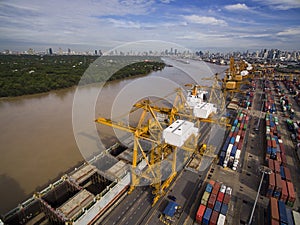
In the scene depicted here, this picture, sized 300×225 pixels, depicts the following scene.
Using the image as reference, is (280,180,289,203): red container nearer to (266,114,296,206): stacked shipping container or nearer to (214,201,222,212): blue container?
(266,114,296,206): stacked shipping container

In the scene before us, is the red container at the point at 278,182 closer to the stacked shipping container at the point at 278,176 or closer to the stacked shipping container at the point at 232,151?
the stacked shipping container at the point at 278,176

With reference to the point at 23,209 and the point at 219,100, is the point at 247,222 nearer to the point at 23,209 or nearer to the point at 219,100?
the point at 23,209

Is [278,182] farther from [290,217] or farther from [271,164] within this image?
[290,217]

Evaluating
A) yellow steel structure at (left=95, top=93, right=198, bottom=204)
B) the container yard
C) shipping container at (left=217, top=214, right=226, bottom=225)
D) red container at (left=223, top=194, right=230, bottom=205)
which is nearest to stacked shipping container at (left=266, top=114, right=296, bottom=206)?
the container yard

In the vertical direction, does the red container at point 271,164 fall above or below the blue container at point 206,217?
above

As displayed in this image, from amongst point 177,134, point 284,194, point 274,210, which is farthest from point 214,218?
point 284,194

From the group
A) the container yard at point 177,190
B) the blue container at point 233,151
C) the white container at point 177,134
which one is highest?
the white container at point 177,134

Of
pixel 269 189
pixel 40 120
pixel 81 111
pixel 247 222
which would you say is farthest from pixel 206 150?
pixel 40 120

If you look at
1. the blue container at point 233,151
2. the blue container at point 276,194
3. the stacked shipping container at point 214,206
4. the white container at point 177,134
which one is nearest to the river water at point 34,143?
the white container at point 177,134

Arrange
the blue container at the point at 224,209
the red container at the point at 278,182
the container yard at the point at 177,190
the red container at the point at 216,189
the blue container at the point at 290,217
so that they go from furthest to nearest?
1. the red container at the point at 278,182
2. the red container at the point at 216,189
3. the blue container at the point at 224,209
4. the container yard at the point at 177,190
5. the blue container at the point at 290,217
